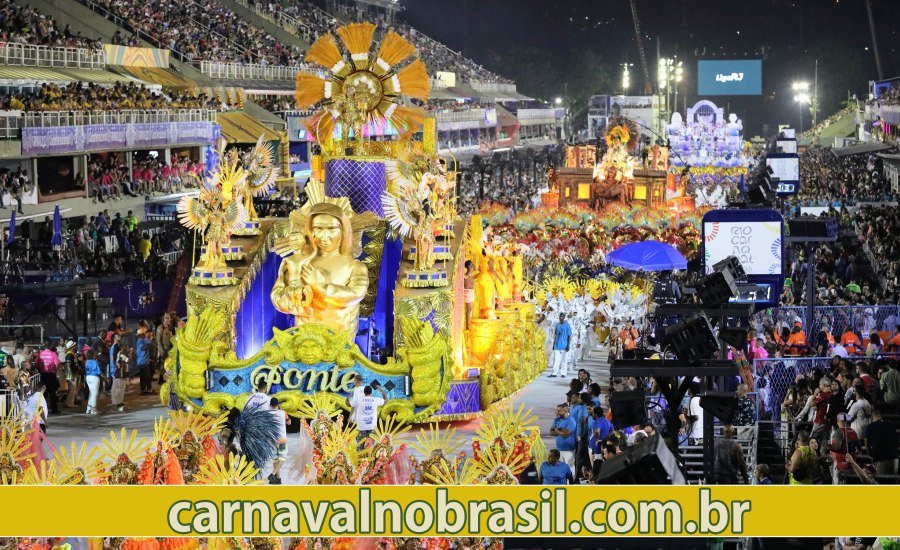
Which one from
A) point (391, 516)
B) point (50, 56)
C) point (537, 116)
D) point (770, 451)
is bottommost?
point (770, 451)

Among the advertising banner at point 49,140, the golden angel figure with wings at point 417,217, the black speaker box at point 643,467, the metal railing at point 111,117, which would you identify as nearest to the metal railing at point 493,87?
the metal railing at point 111,117

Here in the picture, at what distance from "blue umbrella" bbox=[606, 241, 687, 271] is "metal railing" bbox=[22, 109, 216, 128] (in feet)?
42.9

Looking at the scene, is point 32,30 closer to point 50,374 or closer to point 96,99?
point 96,99

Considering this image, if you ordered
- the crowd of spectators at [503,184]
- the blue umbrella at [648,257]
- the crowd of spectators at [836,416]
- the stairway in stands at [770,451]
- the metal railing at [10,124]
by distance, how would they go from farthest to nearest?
the crowd of spectators at [503,184] < the metal railing at [10,124] < the blue umbrella at [648,257] < the stairway in stands at [770,451] < the crowd of spectators at [836,416]

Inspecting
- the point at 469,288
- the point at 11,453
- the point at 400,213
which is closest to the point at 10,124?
the point at 469,288

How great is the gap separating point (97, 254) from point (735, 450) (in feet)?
62.7

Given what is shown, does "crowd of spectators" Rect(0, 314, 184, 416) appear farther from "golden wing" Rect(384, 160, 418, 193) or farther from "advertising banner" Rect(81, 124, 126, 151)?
"advertising banner" Rect(81, 124, 126, 151)

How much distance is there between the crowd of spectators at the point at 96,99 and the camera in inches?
1384

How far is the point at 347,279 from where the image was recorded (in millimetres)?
19266

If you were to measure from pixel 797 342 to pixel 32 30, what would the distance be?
25773 millimetres

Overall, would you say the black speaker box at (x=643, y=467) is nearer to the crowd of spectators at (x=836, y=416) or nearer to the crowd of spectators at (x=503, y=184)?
the crowd of spectators at (x=836, y=416)

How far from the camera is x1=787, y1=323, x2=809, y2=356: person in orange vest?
2211 centimetres

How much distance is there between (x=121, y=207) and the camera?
40.6 meters

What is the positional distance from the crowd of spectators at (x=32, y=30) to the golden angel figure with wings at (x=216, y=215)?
2059 centimetres
